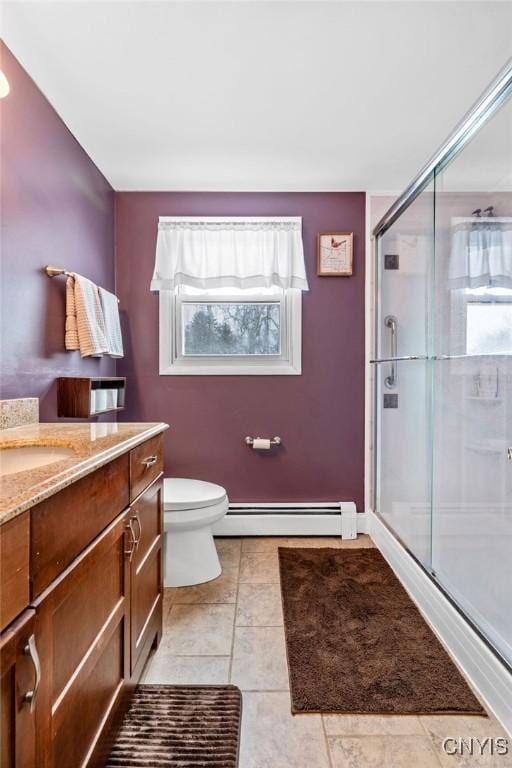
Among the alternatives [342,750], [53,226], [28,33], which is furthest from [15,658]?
[28,33]

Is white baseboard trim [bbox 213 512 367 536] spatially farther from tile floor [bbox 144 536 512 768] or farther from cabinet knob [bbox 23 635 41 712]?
cabinet knob [bbox 23 635 41 712]

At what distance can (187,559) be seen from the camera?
2.04m

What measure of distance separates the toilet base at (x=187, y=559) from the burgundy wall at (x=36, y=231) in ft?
2.74

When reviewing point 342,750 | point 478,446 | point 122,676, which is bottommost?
point 342,750

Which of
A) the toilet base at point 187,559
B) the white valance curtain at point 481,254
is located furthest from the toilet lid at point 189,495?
the white valance curtain at point 481,254

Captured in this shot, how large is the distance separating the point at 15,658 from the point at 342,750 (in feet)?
3.37

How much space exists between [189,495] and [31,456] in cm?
99

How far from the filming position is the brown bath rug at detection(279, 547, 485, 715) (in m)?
1.30

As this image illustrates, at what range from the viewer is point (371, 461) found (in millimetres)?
2666

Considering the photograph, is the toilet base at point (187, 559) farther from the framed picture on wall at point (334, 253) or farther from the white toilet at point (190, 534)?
the framed picture on wall at point (334, 253)

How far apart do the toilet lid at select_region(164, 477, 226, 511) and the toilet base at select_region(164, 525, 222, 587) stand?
0.50 feet

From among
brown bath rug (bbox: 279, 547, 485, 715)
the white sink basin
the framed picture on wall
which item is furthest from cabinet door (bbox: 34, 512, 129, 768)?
the framed picture on wall

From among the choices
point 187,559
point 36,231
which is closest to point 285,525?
point 187,559

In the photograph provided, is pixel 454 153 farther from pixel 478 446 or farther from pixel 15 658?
pixel 15 658
